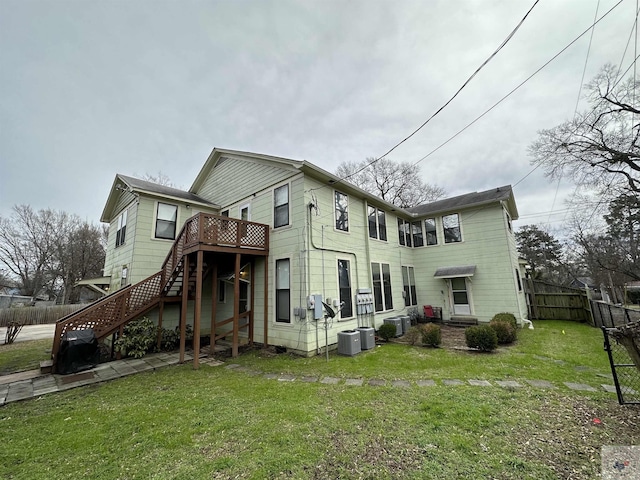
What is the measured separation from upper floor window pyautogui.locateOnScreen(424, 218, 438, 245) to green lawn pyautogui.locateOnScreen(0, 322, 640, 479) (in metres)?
7.72

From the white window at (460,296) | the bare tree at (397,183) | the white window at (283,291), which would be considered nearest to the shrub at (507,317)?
the white window at (460,296)

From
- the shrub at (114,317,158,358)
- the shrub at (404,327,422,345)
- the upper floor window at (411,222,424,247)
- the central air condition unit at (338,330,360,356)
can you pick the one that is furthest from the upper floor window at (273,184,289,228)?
the upper floor window at (411,222,424,247)

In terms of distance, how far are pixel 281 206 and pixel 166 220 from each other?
16.7 feet

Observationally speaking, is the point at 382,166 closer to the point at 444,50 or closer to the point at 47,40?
the point at 444,50

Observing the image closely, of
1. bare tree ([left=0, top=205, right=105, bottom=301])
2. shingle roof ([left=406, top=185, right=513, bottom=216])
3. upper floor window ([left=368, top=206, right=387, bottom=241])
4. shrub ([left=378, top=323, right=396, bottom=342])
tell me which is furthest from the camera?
bare tree ([left=0, top=205, right=105, bottom=301])

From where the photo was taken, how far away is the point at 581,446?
9.37 feet

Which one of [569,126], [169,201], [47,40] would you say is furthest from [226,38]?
[569,126]

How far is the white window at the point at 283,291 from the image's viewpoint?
7.80 m

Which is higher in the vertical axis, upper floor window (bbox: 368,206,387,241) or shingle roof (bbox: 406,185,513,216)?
shingle roof (bbox: 406,185,513,216)

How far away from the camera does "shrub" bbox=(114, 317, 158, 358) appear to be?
764 centimetres

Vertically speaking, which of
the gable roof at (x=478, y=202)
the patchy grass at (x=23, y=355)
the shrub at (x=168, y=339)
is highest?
the gable roof at (x=478, y=202)

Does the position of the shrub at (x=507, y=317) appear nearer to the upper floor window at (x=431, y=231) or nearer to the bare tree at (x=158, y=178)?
the upper floor window at (x=431, y=231)

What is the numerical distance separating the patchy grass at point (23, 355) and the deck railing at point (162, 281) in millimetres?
1429

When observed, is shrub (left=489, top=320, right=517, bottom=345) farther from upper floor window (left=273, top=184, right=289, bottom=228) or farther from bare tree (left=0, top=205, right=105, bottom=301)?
bare tree (left=0, top=205, right=105, bottom=301)
